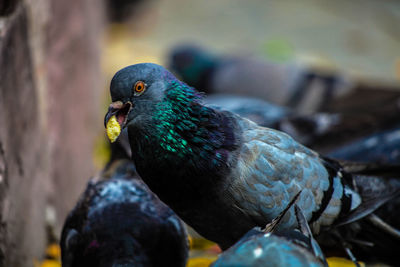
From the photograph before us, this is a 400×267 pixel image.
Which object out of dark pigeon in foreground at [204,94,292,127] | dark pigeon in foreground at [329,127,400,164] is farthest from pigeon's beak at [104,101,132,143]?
dark pigeon in foreground at [204,94,292,127]

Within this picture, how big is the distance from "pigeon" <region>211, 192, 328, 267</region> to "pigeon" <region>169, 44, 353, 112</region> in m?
4.44

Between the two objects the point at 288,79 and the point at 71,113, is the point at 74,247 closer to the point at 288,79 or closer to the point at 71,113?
the point at 71,113

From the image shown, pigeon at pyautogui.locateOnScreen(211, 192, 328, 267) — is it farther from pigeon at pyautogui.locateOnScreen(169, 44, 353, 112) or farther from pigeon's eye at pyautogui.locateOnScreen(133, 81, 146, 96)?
pigeon at pyautogui.locateOnScreen(169, 44, 353, 112)

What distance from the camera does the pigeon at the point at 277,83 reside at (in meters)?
6.17

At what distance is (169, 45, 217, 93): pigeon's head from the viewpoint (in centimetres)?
713

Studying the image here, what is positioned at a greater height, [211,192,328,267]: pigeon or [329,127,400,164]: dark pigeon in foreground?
[211,192,328,267]: pigeon

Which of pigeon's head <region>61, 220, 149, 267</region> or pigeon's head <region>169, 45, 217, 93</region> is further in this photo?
pigeon's head <region>169, 45, 217, 93</region>

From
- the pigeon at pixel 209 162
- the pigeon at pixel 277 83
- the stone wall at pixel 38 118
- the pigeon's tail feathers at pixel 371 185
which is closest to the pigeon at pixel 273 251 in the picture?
the pigeon at pixel 209 162

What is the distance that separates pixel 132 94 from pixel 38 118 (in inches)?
53.3

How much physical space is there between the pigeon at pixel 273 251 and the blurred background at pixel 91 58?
4.16 feet

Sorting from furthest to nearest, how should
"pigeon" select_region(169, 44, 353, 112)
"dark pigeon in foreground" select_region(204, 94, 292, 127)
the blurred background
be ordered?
"pigeon" select_region(169, 44, 353, 112)
"dark pigeon in foreground" select_region(204, 94, 292, 127)
the blurred background

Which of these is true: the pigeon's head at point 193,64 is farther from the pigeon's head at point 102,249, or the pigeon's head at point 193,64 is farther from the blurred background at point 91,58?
the pigeon's head at point 102,249

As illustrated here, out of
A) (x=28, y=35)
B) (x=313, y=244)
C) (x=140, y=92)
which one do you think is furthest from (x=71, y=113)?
(x=313, y=244)

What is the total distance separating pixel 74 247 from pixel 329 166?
1.33 m
